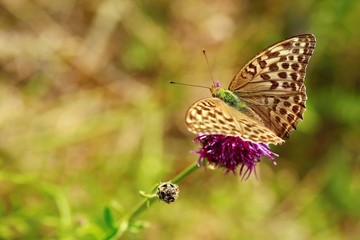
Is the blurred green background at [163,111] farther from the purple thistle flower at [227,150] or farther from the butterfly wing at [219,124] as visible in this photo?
the butterfly wing at [219,124]

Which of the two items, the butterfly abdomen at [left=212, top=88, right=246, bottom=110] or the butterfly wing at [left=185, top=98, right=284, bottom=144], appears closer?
the butterfly wing at [left=185, top=98, right=284, bottom=144]

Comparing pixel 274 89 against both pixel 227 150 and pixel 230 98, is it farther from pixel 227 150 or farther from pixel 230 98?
pixel 227 150

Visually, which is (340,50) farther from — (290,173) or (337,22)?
(290,173)

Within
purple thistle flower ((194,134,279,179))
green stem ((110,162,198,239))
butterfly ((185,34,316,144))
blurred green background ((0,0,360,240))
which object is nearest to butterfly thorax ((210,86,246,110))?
butterfly ((185,34,316,144))

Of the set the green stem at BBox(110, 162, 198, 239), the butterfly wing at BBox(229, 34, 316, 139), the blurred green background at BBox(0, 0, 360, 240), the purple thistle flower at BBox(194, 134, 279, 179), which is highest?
the blurred green background at BBox(0, 0, 360, 240)

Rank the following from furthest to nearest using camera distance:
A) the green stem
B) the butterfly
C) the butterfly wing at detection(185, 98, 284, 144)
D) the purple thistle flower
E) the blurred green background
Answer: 1. the blurred green background
2. the butterfly
3. the purple thistle flower
4. the green stem
5. the butterfly wing at detection(185, 98, 284, 144)

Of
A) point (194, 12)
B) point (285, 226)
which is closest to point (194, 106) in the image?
point (285, 226)

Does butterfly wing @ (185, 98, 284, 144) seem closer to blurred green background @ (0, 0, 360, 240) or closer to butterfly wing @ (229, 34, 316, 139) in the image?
butterfly wing @ (229, 34, 316, 139)
